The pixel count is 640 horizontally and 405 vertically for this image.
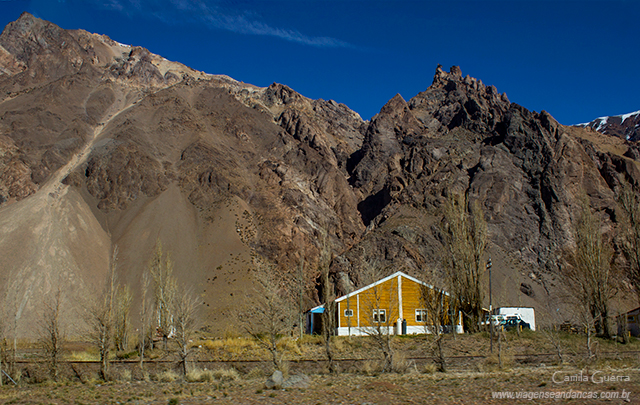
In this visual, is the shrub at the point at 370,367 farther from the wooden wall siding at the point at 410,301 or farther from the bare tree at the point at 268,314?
the wooden wall siding at the point at 410,301

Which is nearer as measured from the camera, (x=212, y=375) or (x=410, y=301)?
(x=212, y=375)

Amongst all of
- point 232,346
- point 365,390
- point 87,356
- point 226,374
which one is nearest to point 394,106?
point 232,346

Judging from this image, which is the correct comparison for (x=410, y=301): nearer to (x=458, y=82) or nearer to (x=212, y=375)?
(x=212, y=375)

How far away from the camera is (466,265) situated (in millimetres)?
38281

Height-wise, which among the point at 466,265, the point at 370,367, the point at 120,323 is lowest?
the point at 370,367

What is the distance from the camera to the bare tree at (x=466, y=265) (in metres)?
37.1

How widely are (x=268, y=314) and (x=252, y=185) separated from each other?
2634 inches

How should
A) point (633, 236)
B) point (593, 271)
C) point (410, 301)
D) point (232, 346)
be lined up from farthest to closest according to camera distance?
point (410, 301) → point (593, 271) → point (633, 236) → point (232, 346)

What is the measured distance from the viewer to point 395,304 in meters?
38.6

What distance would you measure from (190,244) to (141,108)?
52653 mm

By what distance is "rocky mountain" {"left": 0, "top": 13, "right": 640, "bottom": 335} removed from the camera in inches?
2525

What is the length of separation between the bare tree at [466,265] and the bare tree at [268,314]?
46.5 feet

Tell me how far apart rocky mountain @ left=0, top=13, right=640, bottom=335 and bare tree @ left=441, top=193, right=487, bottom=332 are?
49.4ft

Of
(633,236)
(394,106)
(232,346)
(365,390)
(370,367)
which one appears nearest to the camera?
(365,390)
